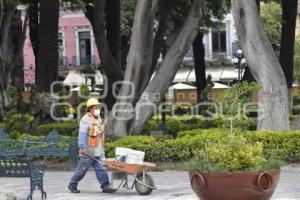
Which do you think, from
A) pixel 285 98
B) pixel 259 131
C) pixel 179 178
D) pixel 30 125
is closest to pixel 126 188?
pixel 179 178

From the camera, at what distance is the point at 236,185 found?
1004cm

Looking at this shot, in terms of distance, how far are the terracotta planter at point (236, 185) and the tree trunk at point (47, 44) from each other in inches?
593

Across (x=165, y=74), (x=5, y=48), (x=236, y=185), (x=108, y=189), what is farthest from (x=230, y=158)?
(x=5, y=48)

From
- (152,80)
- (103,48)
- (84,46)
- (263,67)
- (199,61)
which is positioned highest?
(103,48)

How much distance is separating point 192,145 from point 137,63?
3694 mm

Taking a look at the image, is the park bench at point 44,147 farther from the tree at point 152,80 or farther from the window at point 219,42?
the window at point 219,42

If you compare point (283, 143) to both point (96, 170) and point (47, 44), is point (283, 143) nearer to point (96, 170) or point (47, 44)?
point (96, 170)

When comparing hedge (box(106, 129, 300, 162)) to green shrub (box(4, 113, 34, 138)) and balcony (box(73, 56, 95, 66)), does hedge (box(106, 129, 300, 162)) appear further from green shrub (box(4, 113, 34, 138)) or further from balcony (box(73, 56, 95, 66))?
balcony (box(73, 56, 95, 66))

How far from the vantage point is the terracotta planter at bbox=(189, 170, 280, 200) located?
10.0m

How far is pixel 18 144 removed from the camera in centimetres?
1750

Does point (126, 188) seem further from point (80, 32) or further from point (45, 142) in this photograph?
point (80, 32)

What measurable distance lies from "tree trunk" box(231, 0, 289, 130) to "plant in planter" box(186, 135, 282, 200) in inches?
321

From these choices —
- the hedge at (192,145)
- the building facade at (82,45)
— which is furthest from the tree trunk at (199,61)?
the building facade at (82,45)

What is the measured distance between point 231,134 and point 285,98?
837 centimetres
